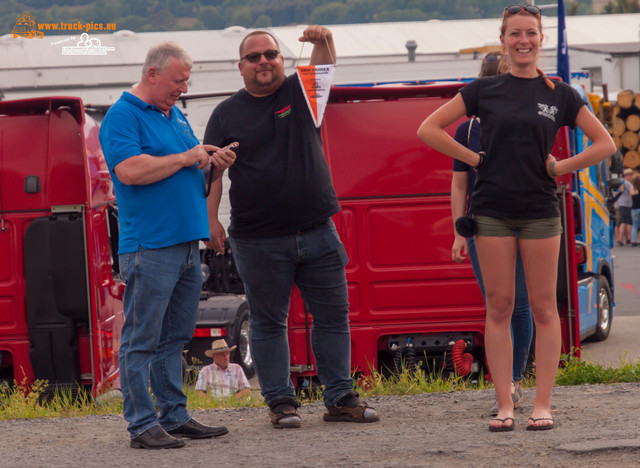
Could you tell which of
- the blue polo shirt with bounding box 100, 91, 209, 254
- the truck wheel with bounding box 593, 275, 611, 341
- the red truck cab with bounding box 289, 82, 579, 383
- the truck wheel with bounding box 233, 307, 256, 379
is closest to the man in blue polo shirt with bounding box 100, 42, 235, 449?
the blue polo shirt with bounding box 100, 91, 209, 254

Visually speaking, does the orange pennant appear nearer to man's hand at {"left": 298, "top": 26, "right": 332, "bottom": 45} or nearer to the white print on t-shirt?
man's hand at {"left": 298, "top": 26, "right": 332, "bottom": 45}

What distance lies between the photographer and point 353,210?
768cm

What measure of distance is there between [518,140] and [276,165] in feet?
4.05

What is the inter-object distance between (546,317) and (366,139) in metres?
2.94

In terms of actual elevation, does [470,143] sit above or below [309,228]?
above

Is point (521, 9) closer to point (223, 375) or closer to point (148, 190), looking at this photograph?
point (148, 190)

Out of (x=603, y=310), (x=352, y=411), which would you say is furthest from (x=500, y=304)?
(x=603, y=310)

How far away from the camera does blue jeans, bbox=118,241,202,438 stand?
16.2 feet

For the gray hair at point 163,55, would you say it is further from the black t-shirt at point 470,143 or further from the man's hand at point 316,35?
the black t-shirt at point 470,143

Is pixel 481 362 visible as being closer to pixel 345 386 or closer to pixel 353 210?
pixel 353 210

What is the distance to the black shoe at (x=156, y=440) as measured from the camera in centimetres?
494

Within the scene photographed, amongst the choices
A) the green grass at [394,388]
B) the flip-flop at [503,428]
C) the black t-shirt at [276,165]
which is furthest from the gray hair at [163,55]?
the green grass at [394,388]

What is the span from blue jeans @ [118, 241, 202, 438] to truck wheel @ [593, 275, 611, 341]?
7283mm

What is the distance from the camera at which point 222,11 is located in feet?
313
